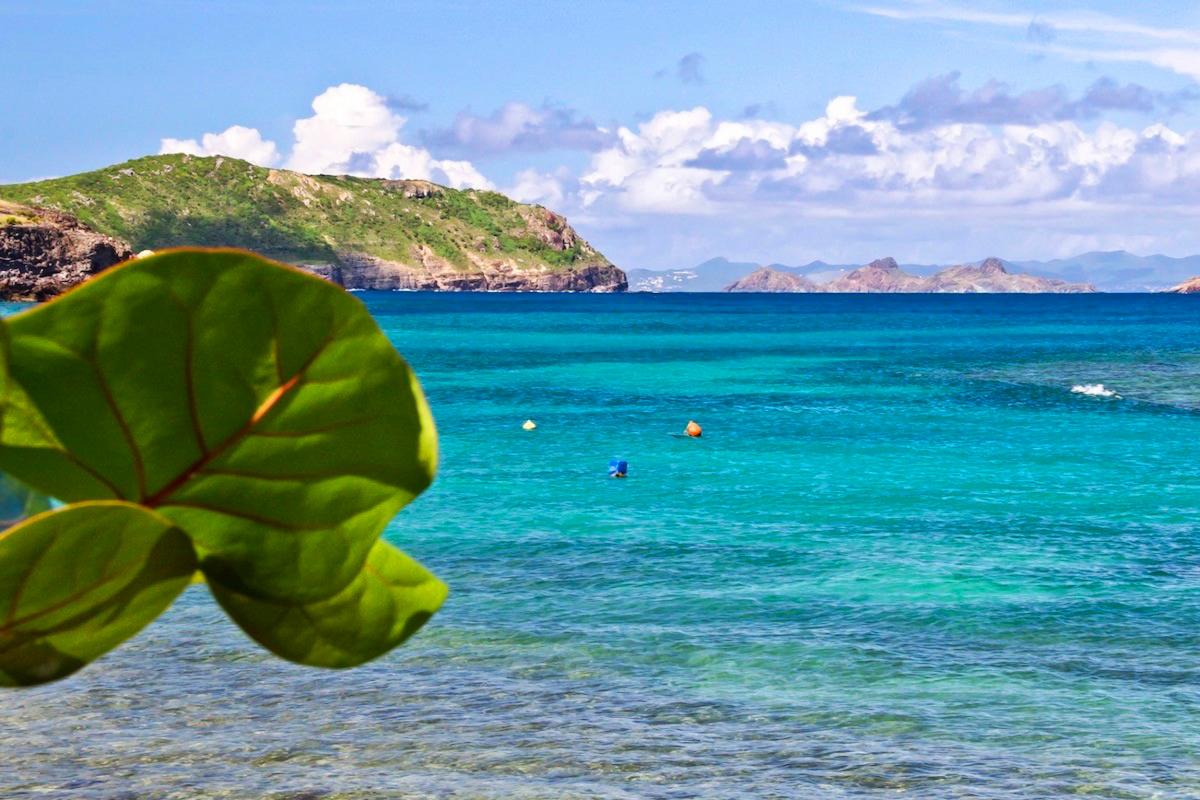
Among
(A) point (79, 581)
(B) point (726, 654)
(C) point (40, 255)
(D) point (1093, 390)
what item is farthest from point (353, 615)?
(C) point (40, 255)

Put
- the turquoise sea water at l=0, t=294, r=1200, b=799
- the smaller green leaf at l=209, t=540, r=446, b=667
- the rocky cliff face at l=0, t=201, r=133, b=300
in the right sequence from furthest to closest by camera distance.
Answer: the rocky cliff face at l=0, t=201, r=133, b=300 → the turquoise sea water at l=0, t=294, r=1200, b=799 → the smaller green leaf at l=209, t=540, r=446, b=667

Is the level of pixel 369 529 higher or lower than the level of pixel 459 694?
higher

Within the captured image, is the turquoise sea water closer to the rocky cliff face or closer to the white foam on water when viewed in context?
the white foam on water

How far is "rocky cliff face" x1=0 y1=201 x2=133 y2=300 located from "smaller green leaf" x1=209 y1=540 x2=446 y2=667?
111844 mm

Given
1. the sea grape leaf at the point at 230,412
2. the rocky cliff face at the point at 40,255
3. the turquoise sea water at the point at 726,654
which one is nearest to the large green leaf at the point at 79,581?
the sea grape leaf at the point at 230,412

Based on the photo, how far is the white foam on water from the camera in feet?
163

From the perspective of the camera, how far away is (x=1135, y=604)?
17047mm

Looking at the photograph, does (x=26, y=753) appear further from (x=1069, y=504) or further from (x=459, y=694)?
(x=1069, y=504)

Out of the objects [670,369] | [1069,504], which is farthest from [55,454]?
[670,369]

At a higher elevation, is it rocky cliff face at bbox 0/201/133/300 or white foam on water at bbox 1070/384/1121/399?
rocky cliff face at bbox 0/201/133/300

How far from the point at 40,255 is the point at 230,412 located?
4536 inches

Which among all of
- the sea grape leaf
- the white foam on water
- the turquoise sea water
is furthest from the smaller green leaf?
the white foam on water

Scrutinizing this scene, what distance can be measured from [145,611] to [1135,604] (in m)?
18.1

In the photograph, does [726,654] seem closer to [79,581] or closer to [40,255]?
[79,581]
